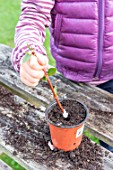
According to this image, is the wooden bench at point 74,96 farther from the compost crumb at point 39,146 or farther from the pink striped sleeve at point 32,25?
the pink striped sleeve at point 32,25

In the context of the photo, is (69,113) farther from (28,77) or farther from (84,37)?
(84,37)

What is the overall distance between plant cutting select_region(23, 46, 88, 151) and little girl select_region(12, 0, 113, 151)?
0.26 metres

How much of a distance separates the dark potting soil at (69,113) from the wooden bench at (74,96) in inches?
7.5

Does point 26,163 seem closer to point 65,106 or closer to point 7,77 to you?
point 65,106

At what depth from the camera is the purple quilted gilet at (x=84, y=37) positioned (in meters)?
1.87

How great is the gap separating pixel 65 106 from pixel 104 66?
49 cm

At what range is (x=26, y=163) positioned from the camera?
63.8 inches

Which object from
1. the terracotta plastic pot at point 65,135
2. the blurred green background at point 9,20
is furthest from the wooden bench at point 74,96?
the blurred green background at point 9,20

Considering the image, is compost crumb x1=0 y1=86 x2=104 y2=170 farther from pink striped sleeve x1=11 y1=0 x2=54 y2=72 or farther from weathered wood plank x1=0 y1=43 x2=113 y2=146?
pink striped sleeve x1=11 y1=0 x2=54 y2=72

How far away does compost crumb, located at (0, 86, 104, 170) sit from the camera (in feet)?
5.34

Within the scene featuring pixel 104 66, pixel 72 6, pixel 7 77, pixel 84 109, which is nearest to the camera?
pixel 84 109

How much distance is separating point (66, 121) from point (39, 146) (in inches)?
9.0

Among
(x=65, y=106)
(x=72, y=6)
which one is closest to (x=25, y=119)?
(x=65, y=106)

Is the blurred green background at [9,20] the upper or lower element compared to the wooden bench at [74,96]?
lower
